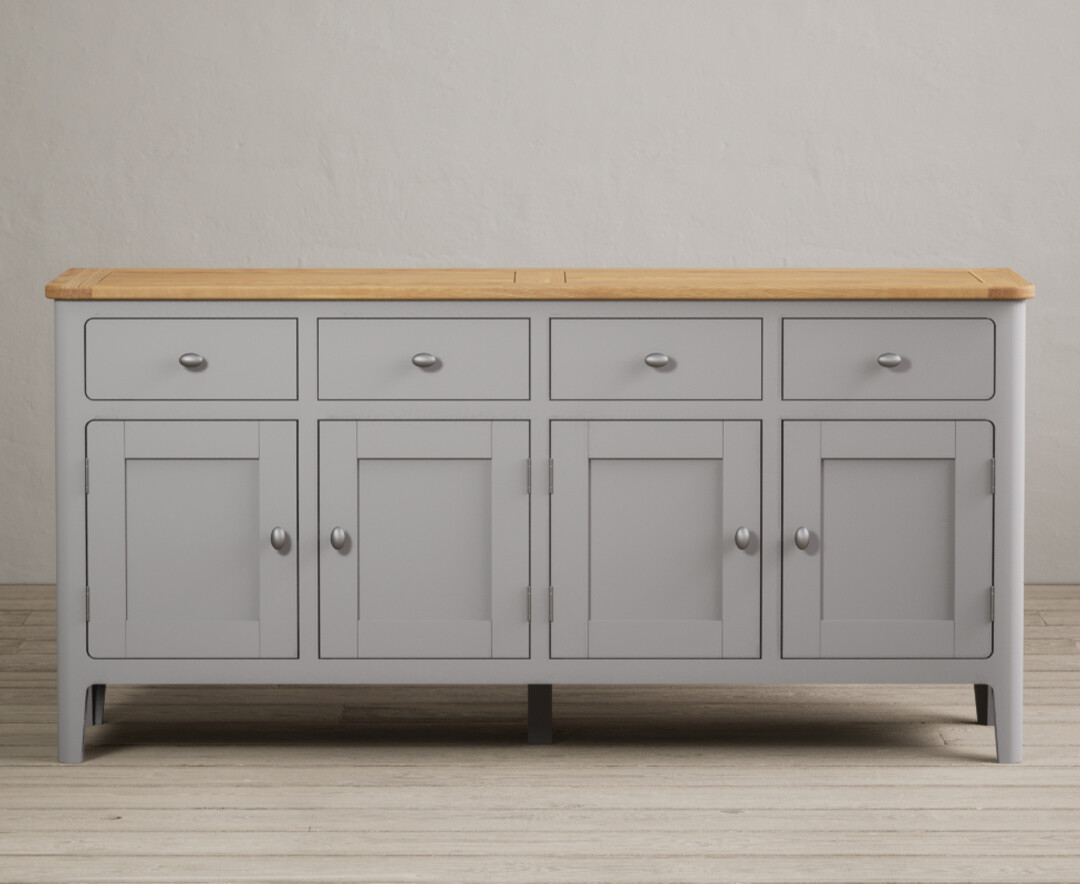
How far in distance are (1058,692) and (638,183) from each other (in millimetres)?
1861

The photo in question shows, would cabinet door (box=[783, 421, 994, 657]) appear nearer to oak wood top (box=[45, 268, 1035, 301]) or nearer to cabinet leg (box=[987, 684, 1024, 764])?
cabinet leg (box=[987, 684, 1024, 764])

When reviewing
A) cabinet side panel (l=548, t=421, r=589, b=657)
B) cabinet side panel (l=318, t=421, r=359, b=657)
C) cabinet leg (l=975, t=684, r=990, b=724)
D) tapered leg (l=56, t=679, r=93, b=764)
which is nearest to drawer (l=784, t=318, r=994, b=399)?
cabinet side panel (l=548, t=421, r=589, b=657)

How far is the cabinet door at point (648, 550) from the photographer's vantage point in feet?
8.27

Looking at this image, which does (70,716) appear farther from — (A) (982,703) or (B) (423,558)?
(A) (982,703)

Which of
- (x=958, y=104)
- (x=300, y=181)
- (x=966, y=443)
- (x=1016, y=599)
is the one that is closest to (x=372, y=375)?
(x=966, y=443)

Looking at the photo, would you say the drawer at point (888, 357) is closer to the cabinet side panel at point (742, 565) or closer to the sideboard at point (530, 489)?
the sideboard at point (530, 489)

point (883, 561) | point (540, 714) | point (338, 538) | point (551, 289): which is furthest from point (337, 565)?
point (883, 561)

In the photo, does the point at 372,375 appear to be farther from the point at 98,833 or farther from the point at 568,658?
the point at 98,833

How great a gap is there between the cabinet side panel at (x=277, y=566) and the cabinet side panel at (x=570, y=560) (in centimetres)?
47

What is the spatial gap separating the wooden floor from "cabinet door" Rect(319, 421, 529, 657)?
0.82 ft

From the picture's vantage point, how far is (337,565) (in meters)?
2.54

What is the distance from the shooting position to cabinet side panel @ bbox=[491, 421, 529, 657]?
253cm

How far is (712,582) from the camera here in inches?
100.0

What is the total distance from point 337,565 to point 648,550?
59cm
